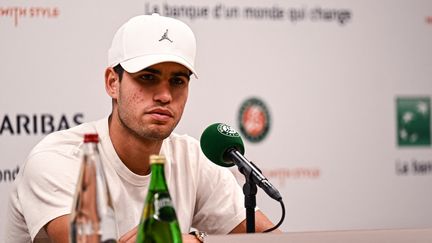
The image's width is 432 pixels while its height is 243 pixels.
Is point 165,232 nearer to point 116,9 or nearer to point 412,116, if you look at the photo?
point 116,9

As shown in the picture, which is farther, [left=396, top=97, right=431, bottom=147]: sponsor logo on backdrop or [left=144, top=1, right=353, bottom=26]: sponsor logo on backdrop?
[left=396, top=97, right=431, bottom=147]: sponsor logo on backdrop

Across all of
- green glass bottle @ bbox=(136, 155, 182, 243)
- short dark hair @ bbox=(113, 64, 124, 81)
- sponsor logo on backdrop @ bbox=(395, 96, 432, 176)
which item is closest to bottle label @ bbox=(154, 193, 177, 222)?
green glass bottle @ bbox=(136, 155, 182, 243)

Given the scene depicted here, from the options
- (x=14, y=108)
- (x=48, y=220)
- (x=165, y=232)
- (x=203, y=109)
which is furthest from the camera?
(x=203, y=109)

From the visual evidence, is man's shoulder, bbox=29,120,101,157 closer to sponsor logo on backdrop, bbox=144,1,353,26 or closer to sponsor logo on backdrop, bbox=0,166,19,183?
sponsor logo on backdrop, bbox=0,166,19,183

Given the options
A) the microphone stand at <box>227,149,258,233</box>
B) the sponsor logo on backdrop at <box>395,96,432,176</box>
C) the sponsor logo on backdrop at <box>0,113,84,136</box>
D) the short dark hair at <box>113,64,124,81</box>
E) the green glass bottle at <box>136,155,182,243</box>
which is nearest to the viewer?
the green glass bottle at <box>136,155,182,243</box>

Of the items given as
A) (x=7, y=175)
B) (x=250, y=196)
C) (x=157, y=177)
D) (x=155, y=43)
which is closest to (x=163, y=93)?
(x=155, y=43)

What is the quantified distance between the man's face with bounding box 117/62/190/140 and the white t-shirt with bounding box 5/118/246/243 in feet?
0.45

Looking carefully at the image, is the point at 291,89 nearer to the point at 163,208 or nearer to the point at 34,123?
the point at 34,123

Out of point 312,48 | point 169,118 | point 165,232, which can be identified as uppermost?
point 312,48

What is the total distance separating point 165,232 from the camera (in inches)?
44.3

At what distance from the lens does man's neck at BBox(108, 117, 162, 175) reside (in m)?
2.03

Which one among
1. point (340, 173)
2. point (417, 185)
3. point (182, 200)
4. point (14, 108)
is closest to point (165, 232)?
point (182, 200)

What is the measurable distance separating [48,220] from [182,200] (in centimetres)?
44

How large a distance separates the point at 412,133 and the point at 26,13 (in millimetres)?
1556
